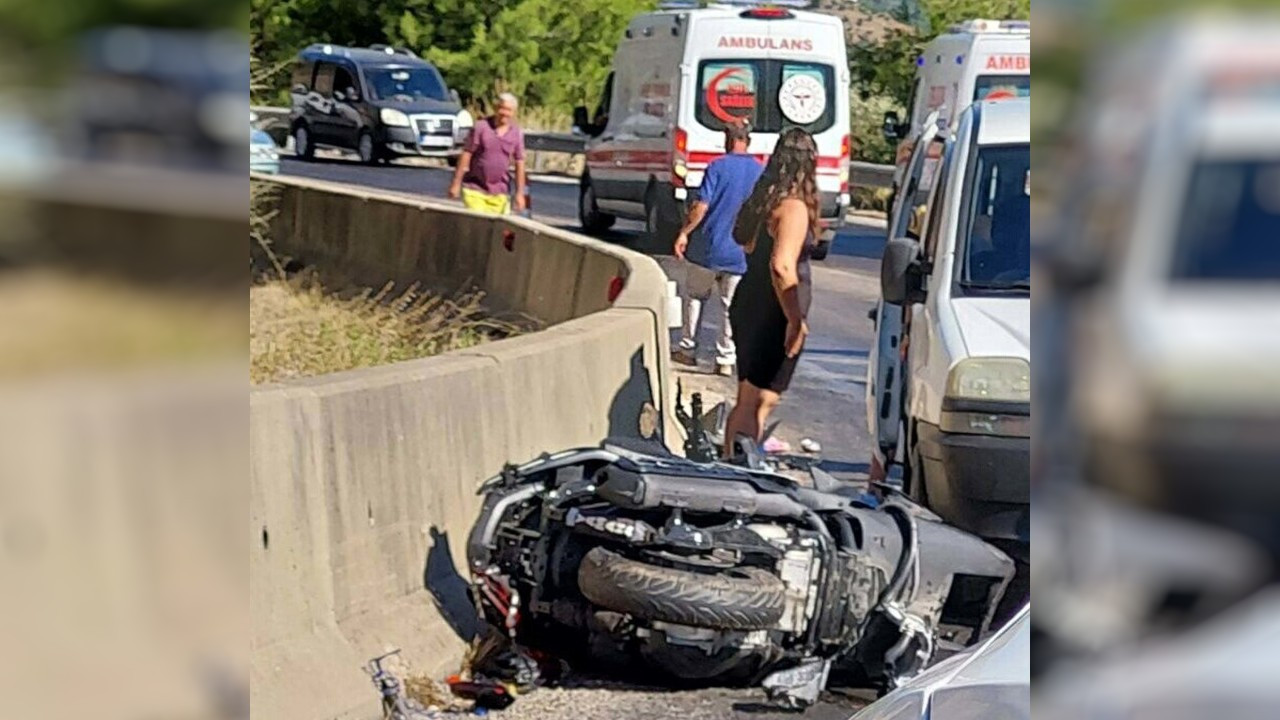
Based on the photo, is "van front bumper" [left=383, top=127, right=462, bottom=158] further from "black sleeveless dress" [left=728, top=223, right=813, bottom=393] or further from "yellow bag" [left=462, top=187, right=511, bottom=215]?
"black sleeveless dress" [left=728, top=223, right=813, bottom=393]

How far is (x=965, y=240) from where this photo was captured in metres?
3.58

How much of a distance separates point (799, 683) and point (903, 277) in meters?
1.25

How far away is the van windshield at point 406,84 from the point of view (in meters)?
2.72

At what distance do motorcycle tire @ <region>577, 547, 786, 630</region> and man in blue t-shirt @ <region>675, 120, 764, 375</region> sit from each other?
780mm

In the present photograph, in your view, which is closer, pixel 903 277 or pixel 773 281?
pixel 773 281

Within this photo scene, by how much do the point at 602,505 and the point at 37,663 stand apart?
104 inches

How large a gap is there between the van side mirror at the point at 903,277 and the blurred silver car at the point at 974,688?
1026mm

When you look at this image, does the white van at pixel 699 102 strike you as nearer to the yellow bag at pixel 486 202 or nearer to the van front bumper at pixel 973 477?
the yellow bag at pixel 486 202

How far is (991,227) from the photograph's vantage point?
11.3ft

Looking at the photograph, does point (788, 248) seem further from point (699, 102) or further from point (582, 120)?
point (582, 120)

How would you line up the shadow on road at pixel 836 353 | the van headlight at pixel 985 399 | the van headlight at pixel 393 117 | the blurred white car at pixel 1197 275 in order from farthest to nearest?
1. the shadow on road at pixel 836 353
2. the van headlight at pixel 985 399
3. the van headlight at pixel 393 117
4. the blurred white car at pixel 1197 275

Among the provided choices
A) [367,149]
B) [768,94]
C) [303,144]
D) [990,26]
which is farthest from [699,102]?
[990,26]

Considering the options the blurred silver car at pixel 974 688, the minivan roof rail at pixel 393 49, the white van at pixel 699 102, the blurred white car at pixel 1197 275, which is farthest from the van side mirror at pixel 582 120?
the blurred white car at pixel 1197 275

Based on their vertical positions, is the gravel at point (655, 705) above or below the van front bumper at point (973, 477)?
below
